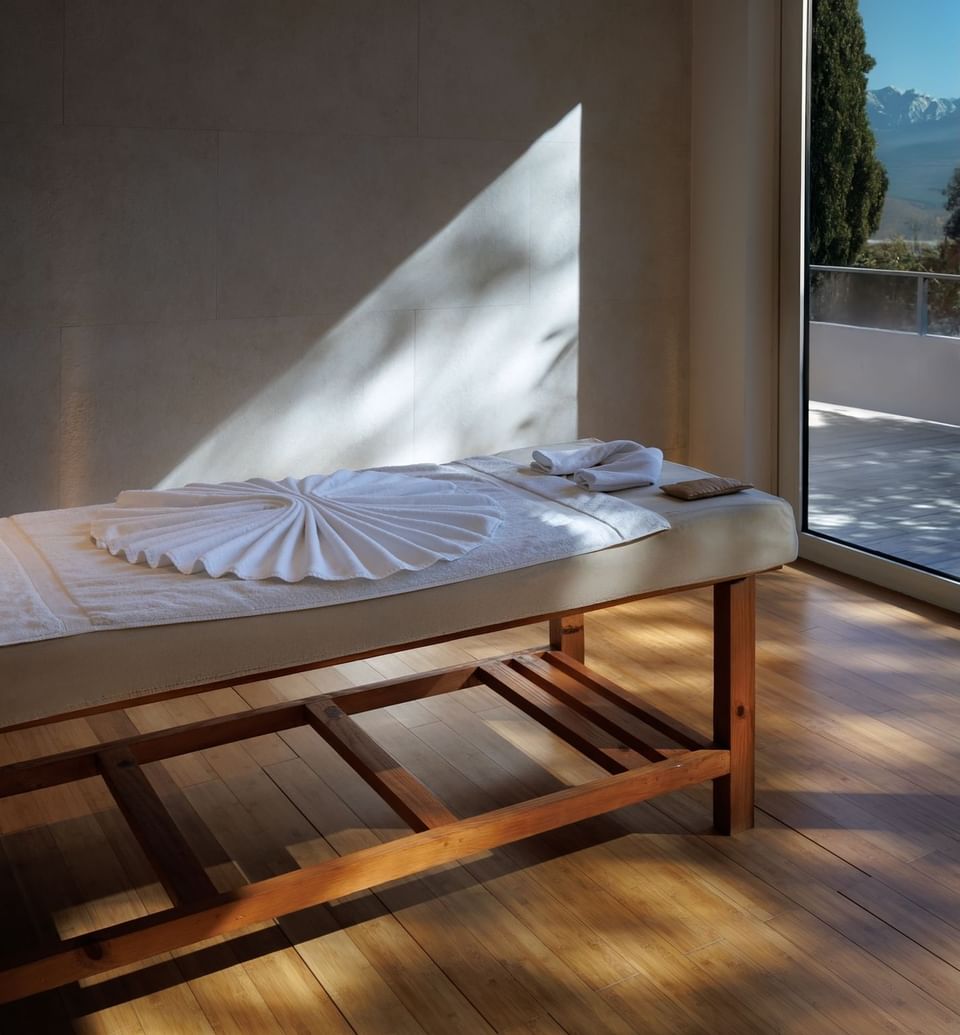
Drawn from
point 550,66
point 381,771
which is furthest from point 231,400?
point 381,771

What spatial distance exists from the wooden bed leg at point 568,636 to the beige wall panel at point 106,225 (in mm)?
1358

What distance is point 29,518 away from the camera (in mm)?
2250

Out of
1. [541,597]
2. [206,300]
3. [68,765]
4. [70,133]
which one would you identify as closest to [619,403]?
[206,300]

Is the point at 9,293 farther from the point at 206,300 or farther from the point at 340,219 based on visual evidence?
the point at 340,219

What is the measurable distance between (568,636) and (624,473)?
0.71 metres

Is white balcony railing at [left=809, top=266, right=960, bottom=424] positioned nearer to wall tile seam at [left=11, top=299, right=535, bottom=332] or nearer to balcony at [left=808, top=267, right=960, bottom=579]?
balcony at [left=808, top=267, right=960, bottom=579]

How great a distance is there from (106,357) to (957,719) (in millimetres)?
2367

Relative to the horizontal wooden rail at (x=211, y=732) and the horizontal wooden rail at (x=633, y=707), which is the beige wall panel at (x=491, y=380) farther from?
the horizontal wooden rail at (x=211, y=732)

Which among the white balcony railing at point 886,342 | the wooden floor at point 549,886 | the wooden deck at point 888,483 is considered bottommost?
the wooden floor at point 549,886

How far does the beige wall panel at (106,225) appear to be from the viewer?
10.4 feet

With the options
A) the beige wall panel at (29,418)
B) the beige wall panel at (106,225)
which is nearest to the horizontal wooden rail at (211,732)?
the beige wall panel at (29,418)

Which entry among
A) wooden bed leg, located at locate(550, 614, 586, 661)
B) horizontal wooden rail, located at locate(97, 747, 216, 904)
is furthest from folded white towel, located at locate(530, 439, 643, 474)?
Result: horizontal wooden rail, located at locate(97, 747, 216, 904)

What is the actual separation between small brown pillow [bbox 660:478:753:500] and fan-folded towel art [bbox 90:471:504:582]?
0.34m

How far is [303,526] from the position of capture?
212 cm
